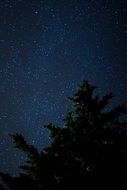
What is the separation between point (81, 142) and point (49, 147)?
A: 0.69 metres

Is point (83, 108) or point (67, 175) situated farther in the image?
point (83, 108)

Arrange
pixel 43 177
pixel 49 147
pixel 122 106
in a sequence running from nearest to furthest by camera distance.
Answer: pixel 43 177 → pixel 49 147 → pixel 122 106

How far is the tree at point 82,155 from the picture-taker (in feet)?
18.5

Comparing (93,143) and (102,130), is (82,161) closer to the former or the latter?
(93,143)

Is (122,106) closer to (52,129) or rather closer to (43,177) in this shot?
(52,129)

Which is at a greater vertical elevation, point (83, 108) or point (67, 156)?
point (83, 108)

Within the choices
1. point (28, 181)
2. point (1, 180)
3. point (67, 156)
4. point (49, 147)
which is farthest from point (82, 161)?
point (1, 180)

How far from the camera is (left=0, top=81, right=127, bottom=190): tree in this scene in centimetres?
565

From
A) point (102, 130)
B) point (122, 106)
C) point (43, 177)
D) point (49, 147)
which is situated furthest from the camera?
point (122, 106)

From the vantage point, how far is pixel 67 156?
6.37 m

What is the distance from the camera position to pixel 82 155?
6266 millimetres

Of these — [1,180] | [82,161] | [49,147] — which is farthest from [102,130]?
[1,180]

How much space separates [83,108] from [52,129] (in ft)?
3.13

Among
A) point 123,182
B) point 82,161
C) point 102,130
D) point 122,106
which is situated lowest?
point 123,182
